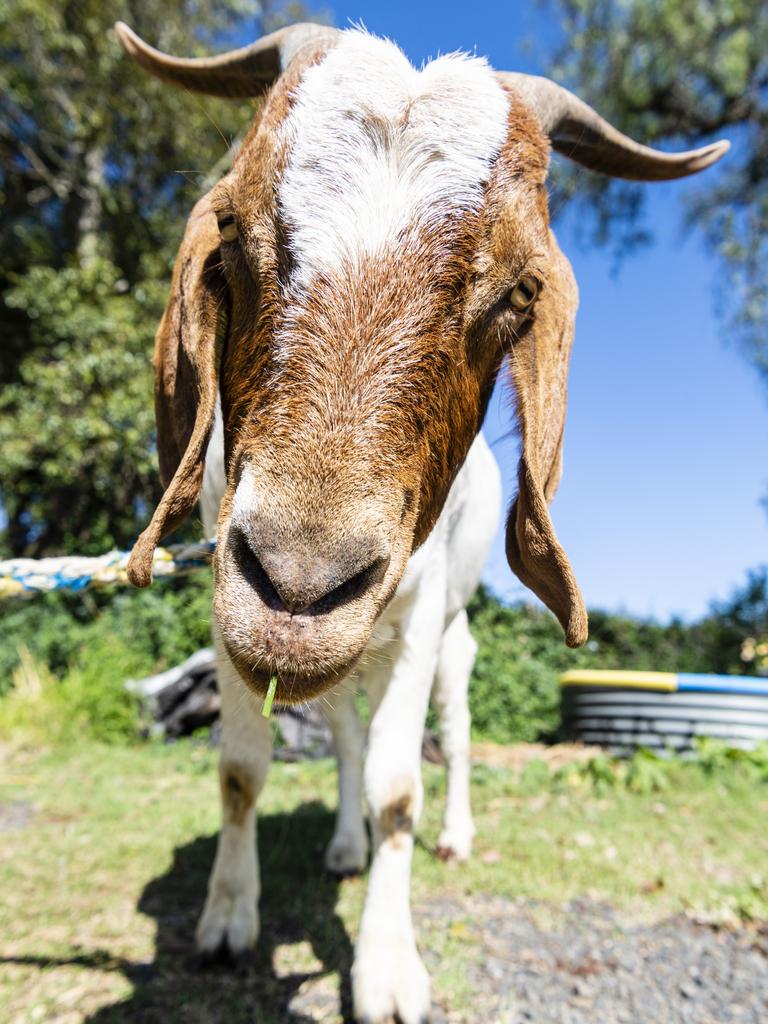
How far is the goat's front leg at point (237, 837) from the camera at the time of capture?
273cm

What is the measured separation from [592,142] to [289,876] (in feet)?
11.2

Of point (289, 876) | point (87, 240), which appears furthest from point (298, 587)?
point (87, 240)

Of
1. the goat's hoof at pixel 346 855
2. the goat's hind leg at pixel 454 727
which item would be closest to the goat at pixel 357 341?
the goat's hoof at pixel 346 855

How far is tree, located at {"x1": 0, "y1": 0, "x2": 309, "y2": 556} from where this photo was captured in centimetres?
1226

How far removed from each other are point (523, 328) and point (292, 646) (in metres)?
0.98

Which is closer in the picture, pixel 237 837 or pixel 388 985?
pixel 388 985

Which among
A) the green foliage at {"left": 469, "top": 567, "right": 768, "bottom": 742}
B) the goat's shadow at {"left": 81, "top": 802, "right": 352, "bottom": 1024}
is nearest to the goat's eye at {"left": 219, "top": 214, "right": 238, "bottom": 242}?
the goat's shadow at {"left": 81, "top": 802, "right": 352, "bottom": 1024}

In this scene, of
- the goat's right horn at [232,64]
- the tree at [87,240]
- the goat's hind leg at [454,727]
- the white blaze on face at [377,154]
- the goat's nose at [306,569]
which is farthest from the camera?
the tree at [87,240]

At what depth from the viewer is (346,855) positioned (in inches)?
150

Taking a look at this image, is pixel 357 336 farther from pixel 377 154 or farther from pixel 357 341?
pixel 377 154

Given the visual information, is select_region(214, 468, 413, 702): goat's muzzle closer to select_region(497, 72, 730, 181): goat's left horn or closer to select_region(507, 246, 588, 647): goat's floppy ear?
select_region(507, 246, 588, 647): goat's floppy ear

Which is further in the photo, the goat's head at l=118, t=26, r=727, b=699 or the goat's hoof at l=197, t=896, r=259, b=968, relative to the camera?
the goat's hoof at l=197, t=896, r=259, b=968

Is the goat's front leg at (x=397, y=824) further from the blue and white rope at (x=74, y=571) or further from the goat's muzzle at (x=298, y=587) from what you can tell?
the goat's muzzle at (x=298, y=587)

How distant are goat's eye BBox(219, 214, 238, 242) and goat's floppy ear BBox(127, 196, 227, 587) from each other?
0.11 metres
